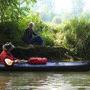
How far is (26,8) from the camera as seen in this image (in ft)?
80.2

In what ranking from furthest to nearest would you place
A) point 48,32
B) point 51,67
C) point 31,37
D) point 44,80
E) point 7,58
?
1. point 48,32
2. point 31,37
3. point 51,67
4. point 7,58
5. point 44,80

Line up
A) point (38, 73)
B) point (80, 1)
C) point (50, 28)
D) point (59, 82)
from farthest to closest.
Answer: point (80, 1), point (50, 28), point (38, 73), point (59, 82)

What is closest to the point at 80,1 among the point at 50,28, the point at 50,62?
the point at 50,28

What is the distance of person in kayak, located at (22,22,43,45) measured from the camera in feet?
72.0

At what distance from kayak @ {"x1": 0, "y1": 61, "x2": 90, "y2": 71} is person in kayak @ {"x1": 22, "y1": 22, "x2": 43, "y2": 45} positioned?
3025 millimetres

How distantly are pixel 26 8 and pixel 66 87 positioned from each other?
35.4 ft

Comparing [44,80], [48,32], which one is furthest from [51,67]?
[48,32]

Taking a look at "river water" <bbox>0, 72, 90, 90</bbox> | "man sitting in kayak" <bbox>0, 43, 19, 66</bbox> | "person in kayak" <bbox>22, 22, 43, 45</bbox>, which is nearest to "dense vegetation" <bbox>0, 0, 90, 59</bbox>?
"person in kayak" <bbox>22, 22, 43, 45</bbox>

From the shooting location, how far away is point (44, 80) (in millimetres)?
16172

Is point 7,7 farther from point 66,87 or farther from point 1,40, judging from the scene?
point 66,87

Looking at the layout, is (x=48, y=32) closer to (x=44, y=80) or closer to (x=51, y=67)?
(x=51, y=67)

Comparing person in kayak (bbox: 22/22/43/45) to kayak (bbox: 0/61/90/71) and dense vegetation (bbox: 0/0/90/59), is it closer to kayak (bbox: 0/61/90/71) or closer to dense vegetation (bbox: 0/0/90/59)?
dense vegetation (bbox: 0/0/90/59)

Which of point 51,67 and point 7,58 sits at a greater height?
point 7,58

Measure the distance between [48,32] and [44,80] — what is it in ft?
29.7
